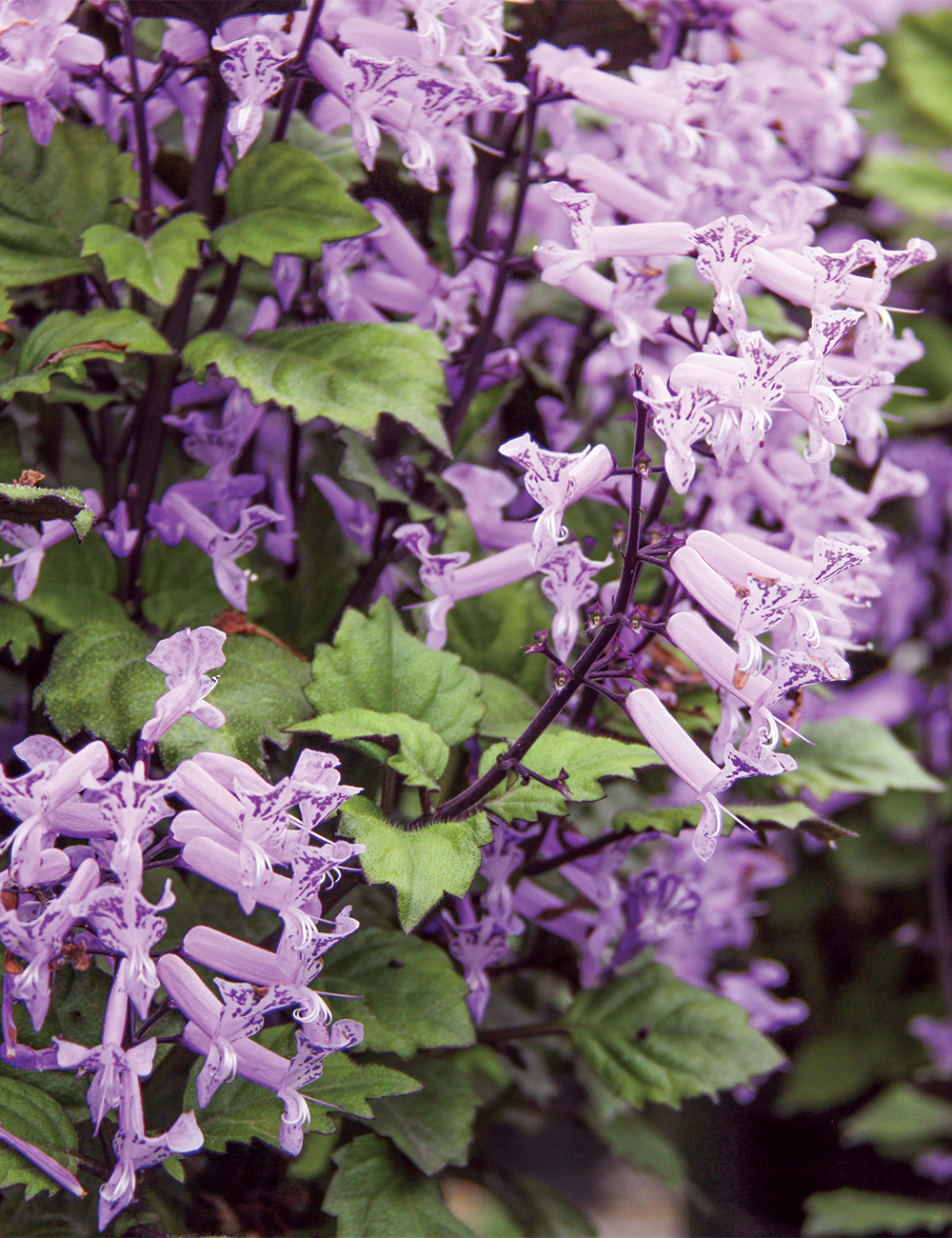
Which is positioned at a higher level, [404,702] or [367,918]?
[404,702]

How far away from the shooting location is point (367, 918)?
2.12 ft

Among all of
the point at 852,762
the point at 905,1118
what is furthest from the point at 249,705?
the point at 905,1118

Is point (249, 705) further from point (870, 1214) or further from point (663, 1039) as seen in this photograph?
point (870, 1214)

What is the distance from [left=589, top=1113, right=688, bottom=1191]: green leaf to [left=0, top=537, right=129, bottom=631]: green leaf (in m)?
0.57

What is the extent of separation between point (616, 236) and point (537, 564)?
0.20m

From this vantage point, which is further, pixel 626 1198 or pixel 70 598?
pixel 626 1198

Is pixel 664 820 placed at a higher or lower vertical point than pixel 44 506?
lower

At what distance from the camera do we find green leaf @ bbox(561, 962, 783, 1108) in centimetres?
68

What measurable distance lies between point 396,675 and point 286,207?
26cm

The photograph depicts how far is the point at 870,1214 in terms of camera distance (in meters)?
1.09

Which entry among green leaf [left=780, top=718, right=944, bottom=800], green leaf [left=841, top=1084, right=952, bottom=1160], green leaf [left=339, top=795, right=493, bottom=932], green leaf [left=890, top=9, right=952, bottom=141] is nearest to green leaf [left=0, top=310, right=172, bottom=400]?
green leaf [left=339, top=795, right=493, bottom=932]

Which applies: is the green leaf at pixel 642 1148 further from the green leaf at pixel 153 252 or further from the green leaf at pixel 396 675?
the green leaf at pixel 153 252

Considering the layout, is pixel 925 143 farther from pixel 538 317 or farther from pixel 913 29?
pixel 538 317

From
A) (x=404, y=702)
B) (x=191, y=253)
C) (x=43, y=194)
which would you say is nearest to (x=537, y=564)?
(x=404, y=702)
